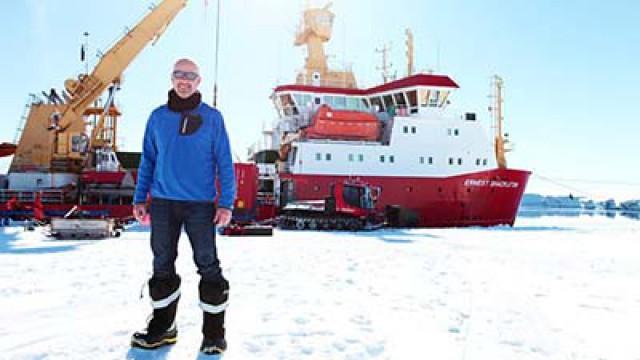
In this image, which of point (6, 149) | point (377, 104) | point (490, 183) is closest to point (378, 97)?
point (377, 104)

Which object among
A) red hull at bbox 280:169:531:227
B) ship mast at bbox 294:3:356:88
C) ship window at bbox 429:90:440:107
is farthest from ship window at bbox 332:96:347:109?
red hull at bbox 280:169:531:227

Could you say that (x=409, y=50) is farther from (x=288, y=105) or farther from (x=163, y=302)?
(x=163, y=302)

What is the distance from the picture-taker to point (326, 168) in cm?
1850

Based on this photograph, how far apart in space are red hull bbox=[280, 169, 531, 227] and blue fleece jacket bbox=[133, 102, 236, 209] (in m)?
14.9

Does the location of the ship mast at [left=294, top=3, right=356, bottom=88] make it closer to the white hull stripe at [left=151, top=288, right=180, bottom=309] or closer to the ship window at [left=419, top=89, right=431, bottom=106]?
the ship window at [left=419, top=89, right=431, bottom=106]

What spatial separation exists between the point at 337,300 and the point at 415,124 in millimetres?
16348

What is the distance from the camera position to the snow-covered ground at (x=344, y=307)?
2.67 m

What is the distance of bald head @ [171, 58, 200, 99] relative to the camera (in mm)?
2717

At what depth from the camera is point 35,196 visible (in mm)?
16031

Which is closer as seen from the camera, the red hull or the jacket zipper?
the jacket zipper

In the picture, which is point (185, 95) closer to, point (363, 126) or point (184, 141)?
point (184, 141)

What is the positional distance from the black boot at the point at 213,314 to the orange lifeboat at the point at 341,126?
52.8 feet

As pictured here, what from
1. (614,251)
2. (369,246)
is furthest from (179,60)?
(614,251)

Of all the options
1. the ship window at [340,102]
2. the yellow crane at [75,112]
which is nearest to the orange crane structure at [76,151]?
the yellow crane at [75,112]
